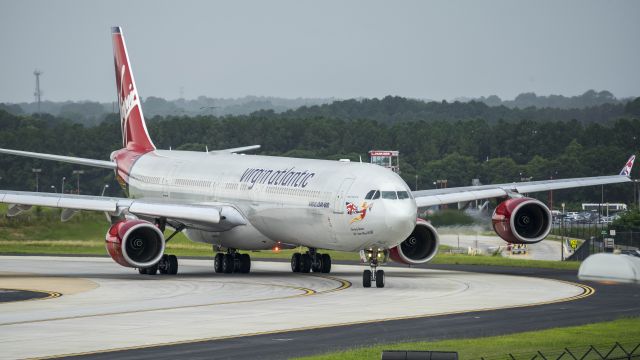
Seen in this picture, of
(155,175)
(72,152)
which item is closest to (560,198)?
(72,152)

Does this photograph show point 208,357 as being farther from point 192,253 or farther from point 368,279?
point 192,253

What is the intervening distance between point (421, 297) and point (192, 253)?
33215 mm

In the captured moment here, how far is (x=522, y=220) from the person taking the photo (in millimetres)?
56656

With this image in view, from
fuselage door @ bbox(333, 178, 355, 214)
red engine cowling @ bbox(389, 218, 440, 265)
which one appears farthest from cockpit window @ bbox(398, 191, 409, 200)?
red engine cowling @ bbox(389, 218, 440, 265)

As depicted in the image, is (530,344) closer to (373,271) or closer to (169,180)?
(373,271)

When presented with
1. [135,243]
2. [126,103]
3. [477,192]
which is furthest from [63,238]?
[477,192]

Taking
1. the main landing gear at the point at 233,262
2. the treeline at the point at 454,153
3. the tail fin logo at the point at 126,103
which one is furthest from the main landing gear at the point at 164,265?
the treeline at the point at 454,153

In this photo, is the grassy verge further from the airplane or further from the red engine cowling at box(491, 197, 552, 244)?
the red engine cowling at box(491, 197, 552, 244)

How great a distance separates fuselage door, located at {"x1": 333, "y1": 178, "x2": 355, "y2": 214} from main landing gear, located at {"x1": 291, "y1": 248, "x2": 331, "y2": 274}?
753cm

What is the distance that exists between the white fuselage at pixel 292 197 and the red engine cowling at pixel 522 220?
796 centimetres

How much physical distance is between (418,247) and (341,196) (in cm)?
669

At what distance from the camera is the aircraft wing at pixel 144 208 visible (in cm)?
5422

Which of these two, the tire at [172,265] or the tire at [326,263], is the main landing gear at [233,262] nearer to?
the tire at [172,265]

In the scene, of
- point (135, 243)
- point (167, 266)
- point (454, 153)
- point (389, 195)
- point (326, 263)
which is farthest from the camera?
point (454, 153)
